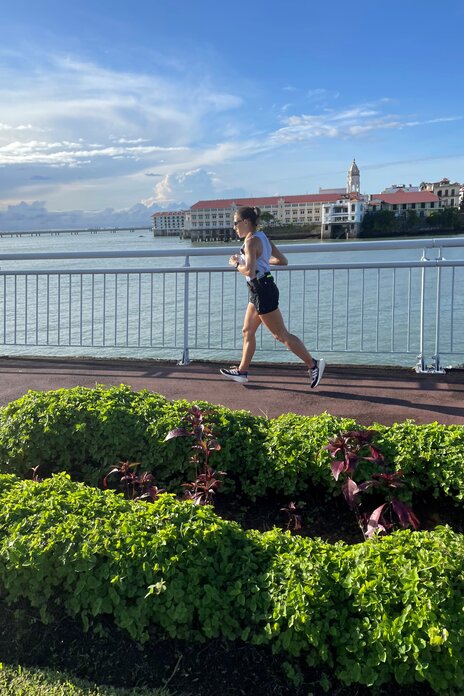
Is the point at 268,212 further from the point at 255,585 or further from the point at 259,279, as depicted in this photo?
the point at 255,585

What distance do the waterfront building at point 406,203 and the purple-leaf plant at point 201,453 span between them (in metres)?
73.4

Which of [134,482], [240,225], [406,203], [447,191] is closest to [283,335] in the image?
[240,225]

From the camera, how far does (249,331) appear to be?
684cm

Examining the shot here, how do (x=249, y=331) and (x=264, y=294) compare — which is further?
(x=249, y=331)

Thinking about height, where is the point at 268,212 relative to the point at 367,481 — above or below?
above

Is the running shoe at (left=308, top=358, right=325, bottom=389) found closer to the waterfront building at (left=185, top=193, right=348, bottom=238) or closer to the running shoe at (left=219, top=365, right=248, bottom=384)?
the running shoe at (left=219, top=365, right=248, bottom=384)

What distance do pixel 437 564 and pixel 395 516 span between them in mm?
989

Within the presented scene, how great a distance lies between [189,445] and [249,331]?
294cm

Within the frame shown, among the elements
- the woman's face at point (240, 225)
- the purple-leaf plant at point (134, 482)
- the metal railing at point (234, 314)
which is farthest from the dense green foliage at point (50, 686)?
the metal railing at point (234, 314)

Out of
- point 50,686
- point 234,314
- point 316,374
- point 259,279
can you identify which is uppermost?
point 259,279

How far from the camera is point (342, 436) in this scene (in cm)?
380

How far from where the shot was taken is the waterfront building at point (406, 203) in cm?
7606

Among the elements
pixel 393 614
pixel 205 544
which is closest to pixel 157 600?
pixel 205 544

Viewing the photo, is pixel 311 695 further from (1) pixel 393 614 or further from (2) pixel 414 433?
(2) pixel 414 433
